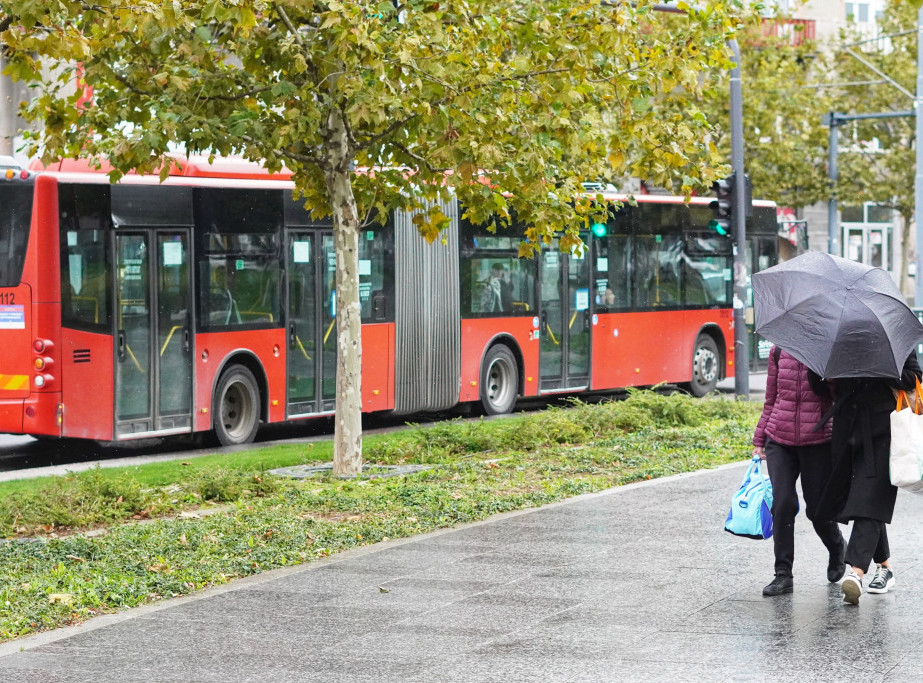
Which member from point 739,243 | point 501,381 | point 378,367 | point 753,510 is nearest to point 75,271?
point 378,367

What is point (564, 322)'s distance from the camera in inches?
845

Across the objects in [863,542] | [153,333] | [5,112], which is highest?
[5,112]

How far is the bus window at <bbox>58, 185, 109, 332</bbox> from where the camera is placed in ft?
48.9

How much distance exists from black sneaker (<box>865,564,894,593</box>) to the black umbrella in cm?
109

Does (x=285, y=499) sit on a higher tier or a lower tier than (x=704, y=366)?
lower

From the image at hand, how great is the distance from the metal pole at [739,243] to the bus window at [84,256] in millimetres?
8410

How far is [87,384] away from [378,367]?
421cm

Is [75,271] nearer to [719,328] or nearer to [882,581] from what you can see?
[882,581]

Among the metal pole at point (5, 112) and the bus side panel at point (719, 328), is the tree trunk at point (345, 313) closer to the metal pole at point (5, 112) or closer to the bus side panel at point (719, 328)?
the bus side panel at point (719, 328)

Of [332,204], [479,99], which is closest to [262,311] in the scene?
[332,204]

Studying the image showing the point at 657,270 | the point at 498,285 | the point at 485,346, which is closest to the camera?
the point at 485,346

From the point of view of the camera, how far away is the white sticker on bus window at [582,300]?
21.6 meters

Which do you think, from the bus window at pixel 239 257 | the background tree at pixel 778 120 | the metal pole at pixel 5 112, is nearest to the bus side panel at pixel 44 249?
the bus window at pixel 239 257

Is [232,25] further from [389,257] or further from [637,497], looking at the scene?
[389,257]
